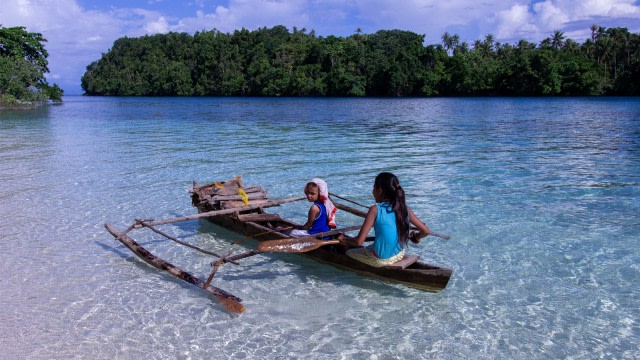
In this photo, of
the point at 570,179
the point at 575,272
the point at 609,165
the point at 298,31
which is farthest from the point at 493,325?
the point at 298,31

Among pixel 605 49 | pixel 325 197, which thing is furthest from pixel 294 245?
pixel 605 49

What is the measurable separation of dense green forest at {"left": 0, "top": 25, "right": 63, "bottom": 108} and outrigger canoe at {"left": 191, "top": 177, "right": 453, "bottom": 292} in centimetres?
5160

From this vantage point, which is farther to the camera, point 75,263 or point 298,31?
point 298,31

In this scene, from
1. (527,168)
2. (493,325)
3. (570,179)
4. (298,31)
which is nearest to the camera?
(493,325)

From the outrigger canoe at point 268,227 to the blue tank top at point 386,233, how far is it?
0.19 metres

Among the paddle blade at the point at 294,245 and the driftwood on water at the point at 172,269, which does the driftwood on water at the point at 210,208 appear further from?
the paddle blade at the point at 294,245

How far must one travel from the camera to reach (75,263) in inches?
325

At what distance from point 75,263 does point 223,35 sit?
137m

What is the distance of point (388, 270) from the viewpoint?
6781 millimetres

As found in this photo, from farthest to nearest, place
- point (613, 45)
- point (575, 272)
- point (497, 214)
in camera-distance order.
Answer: point (613, 45), point (497, 214), point (575, 272)

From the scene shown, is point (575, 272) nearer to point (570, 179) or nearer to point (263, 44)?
point (570, 179)

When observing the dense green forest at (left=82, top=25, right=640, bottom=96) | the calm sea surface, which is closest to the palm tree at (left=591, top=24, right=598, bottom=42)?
the dense green forest at (left=82, top=25, right=640, bottom=96)

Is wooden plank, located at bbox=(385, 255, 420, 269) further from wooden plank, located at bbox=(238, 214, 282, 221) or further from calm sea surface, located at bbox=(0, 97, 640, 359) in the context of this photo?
wooden plank, located at bbox=(238, 214, 282, 221)

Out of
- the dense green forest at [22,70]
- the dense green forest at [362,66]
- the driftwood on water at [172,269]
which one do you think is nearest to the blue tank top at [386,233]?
the driftwood on water at [172,269]
